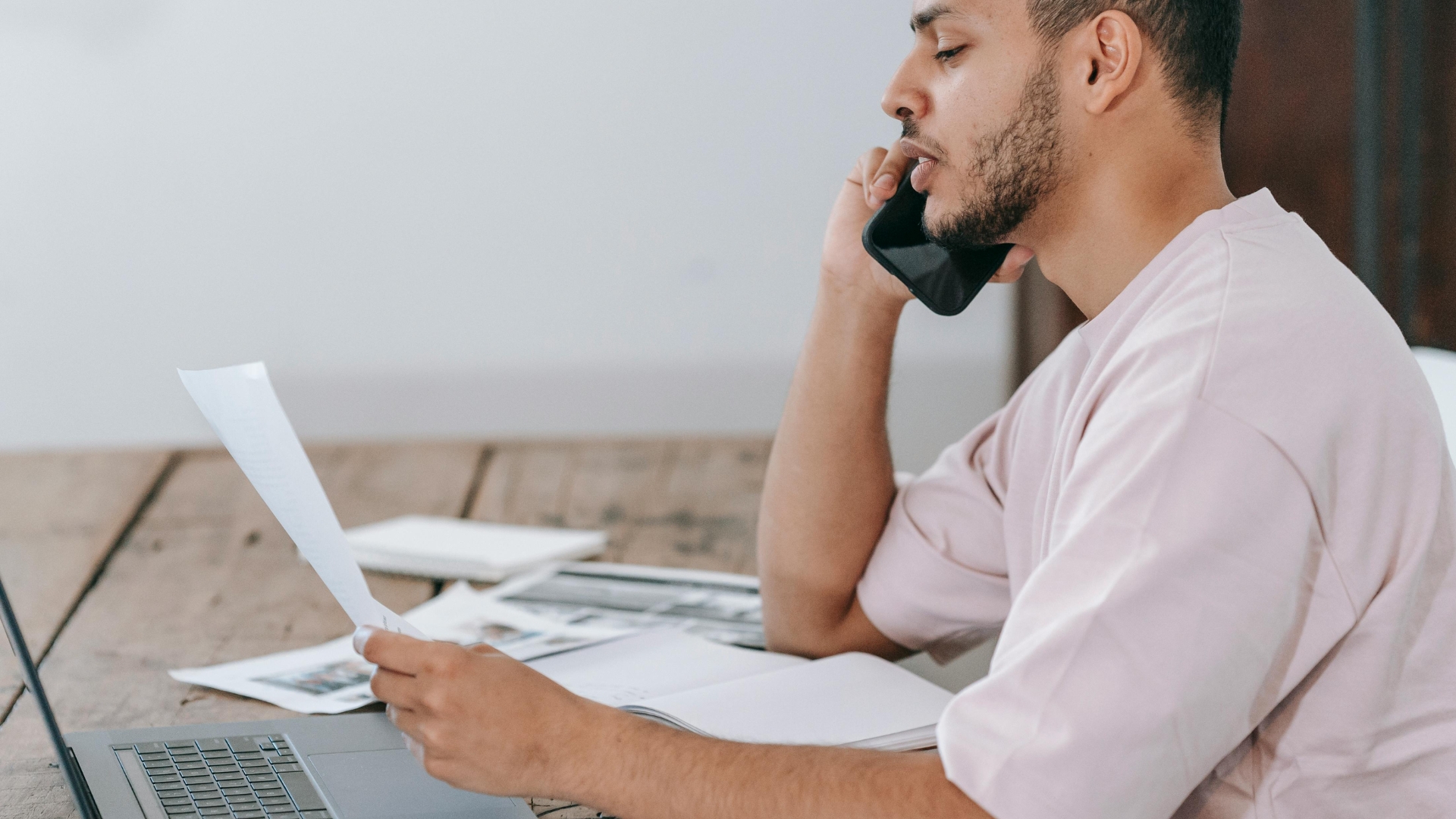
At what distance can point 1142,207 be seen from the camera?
2.83ft

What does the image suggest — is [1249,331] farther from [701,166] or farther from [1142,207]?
[701,166]

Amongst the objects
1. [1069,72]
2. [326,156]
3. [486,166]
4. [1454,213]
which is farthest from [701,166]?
[1069,72]

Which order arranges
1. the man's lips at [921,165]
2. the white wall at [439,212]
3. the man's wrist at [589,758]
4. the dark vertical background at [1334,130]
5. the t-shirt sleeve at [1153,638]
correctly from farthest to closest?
1. the white wall at [439,212]
2. the dark vertical background at [1334,130]
3. the man's lips at [921,165]
4. the man's wrist at [589,758]
5. the t-shirt sleeve at [1153,638]

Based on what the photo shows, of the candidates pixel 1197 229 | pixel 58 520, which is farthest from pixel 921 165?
pixel 58 520

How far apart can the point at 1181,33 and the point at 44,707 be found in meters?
0.79

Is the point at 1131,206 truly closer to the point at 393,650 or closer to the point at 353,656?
the point at 393,650

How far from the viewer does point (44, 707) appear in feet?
2.20

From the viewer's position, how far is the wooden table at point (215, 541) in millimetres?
1014

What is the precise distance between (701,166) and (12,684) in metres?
1.77

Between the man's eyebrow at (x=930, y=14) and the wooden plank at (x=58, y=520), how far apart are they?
35.8 inches

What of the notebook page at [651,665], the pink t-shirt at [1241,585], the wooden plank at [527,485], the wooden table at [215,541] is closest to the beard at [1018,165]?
the pink t-shirt at [1241,585]

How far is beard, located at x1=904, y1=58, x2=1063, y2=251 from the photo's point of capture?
2.85 feet

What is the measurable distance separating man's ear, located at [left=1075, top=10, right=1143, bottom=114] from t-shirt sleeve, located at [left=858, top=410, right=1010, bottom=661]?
1.16 ft

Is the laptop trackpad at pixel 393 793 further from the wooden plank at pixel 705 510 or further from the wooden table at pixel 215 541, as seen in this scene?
the wooden plank at pixel 705 510
